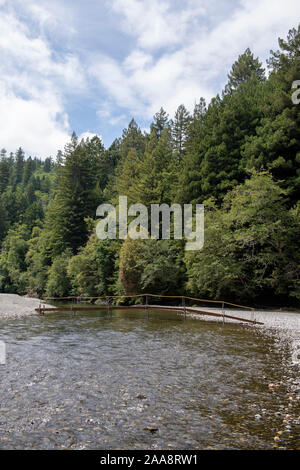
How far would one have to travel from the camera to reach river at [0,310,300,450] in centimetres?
521

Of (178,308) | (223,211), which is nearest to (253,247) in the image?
(223,211)

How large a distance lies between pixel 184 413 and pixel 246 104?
37.9 metres

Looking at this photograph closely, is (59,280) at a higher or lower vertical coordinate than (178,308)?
higher

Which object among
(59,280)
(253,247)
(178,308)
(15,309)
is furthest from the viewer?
(59,280)

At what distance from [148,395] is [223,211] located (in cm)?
2377

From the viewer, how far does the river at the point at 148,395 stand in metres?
5.21

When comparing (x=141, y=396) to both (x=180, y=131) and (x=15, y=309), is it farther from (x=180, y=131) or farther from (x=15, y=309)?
(x=180, y=131)

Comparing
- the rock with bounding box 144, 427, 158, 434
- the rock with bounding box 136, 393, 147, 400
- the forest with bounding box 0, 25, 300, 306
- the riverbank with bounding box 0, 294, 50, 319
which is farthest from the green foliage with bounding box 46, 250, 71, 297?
the rock with bounding box 144, 427, 158, 434

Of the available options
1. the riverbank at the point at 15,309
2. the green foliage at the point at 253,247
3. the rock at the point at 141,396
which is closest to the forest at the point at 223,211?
the green foliage at the point at 253,247

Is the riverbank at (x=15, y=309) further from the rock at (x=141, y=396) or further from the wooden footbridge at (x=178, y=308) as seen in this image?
the rock at (x=141, y=396)

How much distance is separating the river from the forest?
1355 centimetres

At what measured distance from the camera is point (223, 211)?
29453mm
